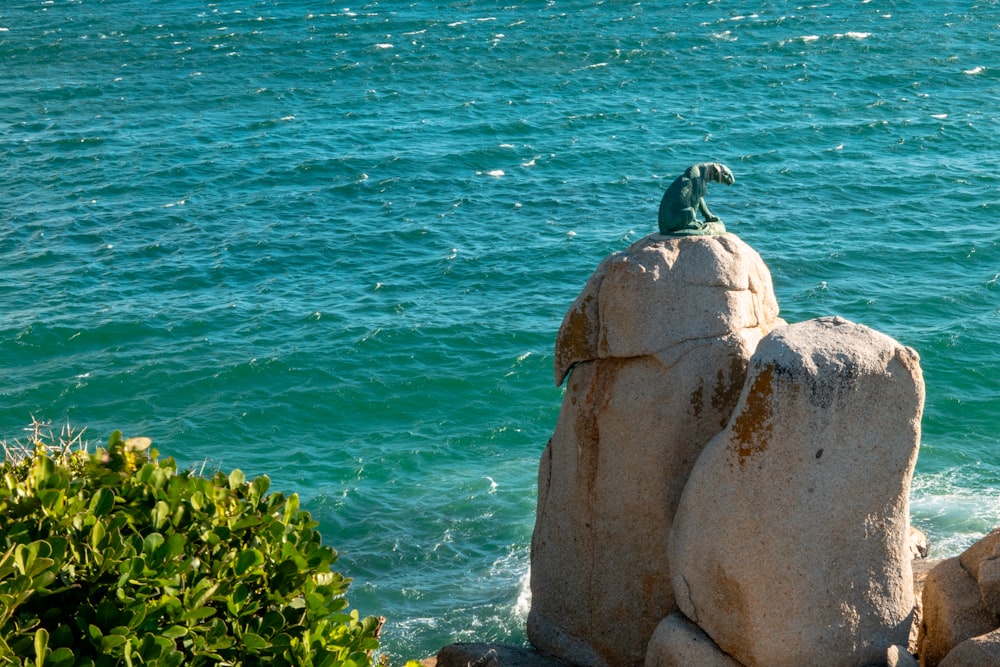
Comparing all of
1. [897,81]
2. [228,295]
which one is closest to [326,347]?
[228,295]

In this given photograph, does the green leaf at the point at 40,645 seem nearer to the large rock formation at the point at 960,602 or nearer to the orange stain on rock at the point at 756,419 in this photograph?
the orange stain on rock at the point at 756,419

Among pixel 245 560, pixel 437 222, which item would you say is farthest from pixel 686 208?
pixel 437 222

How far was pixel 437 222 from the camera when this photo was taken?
1537 inches

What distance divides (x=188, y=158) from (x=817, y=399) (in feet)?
119

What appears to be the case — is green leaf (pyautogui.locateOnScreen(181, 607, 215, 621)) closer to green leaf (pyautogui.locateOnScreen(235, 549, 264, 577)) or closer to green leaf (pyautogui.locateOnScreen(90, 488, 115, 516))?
green leaf (pyautogui.locateOnScreen(235, 549, 264, 577))

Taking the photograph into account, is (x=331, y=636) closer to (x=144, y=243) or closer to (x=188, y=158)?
(x=144, y=243)

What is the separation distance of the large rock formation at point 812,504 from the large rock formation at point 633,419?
44.6 inches

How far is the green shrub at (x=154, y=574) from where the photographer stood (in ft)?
30.1

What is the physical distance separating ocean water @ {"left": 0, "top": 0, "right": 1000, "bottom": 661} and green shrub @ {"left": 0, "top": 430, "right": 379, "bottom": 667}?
2.88m

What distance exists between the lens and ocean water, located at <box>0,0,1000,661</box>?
85.5 ft

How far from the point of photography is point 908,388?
42.3 feet

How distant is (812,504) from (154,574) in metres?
6.71

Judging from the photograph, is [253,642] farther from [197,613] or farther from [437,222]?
[437,222]

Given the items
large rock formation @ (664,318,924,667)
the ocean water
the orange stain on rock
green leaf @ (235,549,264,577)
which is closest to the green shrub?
green leaf @ (235,549,264,577)
